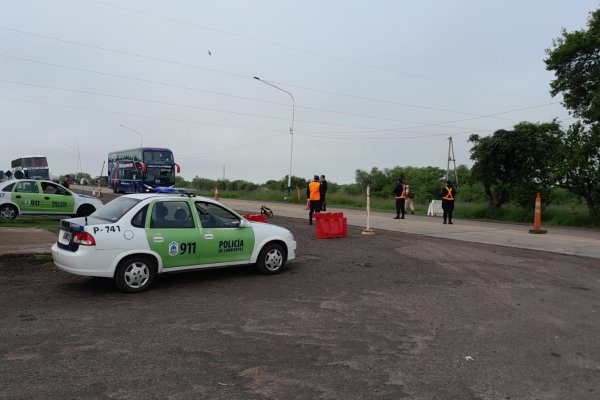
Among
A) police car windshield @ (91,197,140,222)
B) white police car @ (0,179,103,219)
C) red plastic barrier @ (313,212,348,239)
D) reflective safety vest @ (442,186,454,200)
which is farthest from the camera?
reflective safety vest @ (442,186,454,200)

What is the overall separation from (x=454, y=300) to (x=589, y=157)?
1811 centimetres

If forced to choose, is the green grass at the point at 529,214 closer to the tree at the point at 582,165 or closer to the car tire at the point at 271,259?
the tree at the point at 582,165

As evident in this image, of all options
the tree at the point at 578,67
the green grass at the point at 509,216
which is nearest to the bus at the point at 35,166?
the green grass at the point at 509,216

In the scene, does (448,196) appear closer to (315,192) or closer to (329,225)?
(315,192)

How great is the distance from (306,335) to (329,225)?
917 cm

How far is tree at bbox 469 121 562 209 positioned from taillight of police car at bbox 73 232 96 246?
2130 centimetres

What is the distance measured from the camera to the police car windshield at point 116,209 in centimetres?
764

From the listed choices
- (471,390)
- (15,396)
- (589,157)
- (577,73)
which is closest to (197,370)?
(15,396)

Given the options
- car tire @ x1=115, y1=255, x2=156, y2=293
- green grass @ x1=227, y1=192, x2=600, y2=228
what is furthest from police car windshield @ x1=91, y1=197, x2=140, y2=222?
green grass @ x1=227, y1=192, x2=600, y2=228

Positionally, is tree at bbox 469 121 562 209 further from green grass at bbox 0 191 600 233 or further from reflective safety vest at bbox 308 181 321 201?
reflective safety vest at bbox 308 181 321 201

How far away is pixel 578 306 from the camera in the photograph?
6.96 metres

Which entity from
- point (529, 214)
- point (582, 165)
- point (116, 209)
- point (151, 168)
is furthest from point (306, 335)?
point (151, 168)

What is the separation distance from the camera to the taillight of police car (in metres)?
7.09

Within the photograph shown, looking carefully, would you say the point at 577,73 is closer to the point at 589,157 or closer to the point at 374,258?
the point at 589,157
